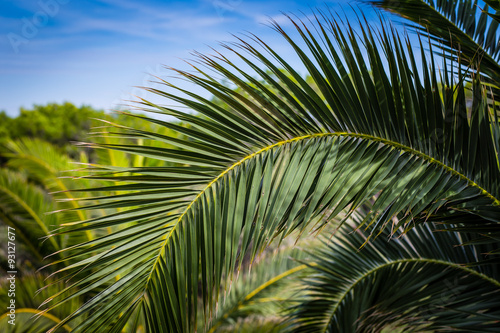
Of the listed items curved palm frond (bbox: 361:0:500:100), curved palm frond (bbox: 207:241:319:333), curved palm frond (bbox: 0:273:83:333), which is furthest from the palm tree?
curved palm frond (bbox: 207:241:319:333)

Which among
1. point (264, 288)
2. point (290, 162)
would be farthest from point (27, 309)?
point (290, 162)

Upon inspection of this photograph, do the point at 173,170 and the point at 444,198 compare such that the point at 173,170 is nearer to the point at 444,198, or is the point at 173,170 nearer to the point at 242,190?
the point at 242,190

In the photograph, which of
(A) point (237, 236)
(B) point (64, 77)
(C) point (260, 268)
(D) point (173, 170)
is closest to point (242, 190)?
(A) point (237, 236)

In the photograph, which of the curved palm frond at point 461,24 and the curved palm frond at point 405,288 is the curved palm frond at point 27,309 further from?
the curved palm frond at point 461,24

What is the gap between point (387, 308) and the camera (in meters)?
1.96

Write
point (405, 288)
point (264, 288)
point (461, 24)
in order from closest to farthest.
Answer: point (405, 288)
point (461, 24)
point (264, 288)

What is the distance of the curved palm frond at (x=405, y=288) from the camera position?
5.77 feet

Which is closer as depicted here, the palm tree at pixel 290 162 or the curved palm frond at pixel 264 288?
the palm tree at pixel 290 162

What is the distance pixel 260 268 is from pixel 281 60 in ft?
10.3

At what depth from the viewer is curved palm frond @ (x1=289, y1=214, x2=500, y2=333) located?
69.2 inches

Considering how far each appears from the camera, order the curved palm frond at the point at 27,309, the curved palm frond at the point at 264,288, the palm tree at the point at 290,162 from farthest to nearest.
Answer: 1. the curved palm frond at the point at 264,288
2. the curved palm frond at the point at 27,309
3. the palm tree at the point at 290,162

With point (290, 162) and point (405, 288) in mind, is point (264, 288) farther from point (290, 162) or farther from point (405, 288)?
point (290, 162)

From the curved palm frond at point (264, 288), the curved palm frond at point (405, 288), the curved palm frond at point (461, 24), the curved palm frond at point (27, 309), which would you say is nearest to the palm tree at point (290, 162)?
the curved palm frond at point (405, 288)

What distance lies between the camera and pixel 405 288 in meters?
1.96
